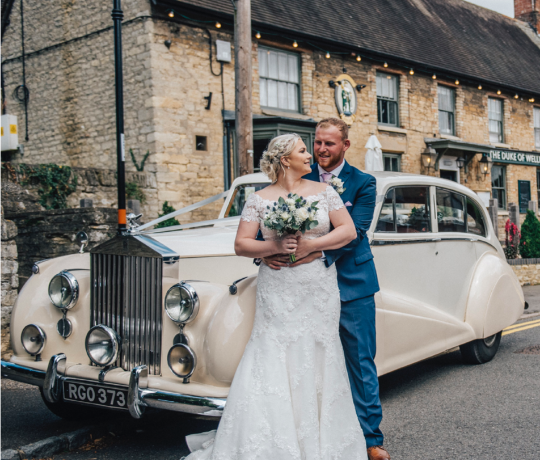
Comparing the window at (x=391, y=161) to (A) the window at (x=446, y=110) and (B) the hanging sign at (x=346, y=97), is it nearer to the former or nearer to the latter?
(B) the hanging sign at (x=346, y=97)

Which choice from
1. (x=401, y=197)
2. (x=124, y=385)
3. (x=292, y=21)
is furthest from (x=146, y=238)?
(x=292, y=21)

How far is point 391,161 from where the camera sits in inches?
684

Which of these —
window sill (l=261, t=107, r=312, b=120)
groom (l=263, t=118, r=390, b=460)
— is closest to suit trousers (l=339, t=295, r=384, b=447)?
groom (l=263, t=118, r=390, b=460)

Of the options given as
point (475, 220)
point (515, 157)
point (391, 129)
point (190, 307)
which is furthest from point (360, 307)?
point (515, 157)

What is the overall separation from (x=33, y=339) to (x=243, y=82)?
→ 15.2ft

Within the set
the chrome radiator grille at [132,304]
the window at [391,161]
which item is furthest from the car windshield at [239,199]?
the window at [391,161]

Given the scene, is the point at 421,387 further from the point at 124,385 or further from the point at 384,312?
the point at 124,385

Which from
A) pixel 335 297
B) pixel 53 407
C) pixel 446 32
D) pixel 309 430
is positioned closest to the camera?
pixel 309 430

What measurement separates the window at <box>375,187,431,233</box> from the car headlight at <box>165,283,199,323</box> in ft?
5.54

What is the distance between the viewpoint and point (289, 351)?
3270mm

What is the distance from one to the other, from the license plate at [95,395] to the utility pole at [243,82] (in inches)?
172

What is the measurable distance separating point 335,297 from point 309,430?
2.45 feet

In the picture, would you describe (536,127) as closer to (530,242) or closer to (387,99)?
(387,99)

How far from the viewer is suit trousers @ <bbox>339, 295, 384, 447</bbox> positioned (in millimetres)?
3566
